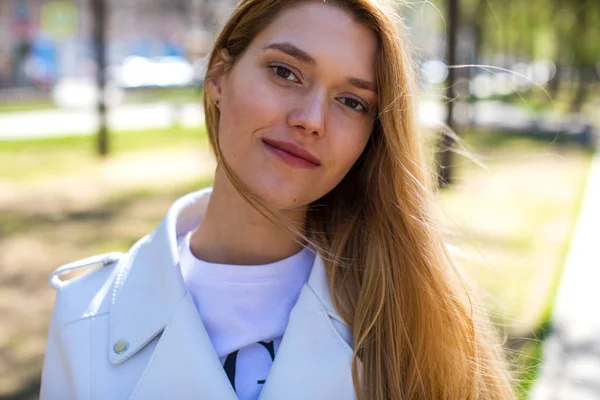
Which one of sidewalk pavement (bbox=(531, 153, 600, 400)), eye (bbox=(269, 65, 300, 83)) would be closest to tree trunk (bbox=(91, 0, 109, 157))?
sidewalk pavement (bbox=(531, 153, 600, 400))

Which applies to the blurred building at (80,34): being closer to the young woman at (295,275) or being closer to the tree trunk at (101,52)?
the tree trunk at (101,52)

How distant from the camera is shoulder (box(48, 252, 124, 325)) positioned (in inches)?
75.4

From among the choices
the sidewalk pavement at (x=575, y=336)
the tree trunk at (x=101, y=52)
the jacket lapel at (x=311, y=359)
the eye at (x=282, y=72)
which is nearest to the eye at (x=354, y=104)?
the eye at (x=282, y=72)

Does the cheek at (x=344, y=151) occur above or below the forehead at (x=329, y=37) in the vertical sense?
below

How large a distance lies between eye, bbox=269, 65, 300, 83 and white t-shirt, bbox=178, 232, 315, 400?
54cm

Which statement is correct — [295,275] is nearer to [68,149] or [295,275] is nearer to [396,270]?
[396,270]

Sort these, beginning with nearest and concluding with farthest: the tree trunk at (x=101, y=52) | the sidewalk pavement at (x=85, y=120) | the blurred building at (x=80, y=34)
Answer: the tree trunk at (x=101, y=52), the sidewalk pavement at (x=85, y=120), the blurred building at (x=80, y=34)

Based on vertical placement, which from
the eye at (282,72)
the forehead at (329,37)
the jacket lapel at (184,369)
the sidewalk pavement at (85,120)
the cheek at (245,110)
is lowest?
the sidewalk pavement at (85,120)

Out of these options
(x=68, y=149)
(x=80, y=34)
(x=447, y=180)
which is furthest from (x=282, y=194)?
(x=80, y=34)

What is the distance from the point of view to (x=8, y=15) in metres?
30.7

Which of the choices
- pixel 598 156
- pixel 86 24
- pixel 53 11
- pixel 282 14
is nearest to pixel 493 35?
pixel 598 156

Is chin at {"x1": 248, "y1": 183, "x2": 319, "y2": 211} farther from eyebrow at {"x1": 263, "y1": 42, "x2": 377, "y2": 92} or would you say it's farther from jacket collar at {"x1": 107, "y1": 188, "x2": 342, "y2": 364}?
eyebrow at {"x1": 263, "y1": 42, "x2": 377, "y2": 92}

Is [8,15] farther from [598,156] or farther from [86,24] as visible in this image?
[598,156]

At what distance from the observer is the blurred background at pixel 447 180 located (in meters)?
3.88
